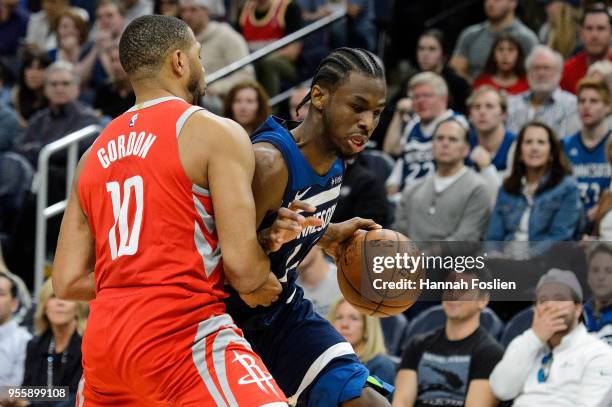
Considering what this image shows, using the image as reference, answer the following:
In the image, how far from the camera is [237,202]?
364 centimetres

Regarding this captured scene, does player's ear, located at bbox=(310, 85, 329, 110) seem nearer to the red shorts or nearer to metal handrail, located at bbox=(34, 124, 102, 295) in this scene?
the red shorts

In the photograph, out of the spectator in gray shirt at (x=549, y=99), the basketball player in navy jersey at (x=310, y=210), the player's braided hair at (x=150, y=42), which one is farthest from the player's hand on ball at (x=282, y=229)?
the spectator in gray shirt at (x=549, y=99)

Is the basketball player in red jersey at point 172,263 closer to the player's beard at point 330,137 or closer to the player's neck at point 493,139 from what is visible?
the player's beard at point 330,137

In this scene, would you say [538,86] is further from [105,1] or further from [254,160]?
[254,160]

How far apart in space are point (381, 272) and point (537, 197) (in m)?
3.57

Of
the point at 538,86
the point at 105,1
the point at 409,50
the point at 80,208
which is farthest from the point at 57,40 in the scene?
the point at 80,208

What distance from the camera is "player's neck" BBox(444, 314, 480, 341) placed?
6805 millimetres

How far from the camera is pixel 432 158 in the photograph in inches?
358

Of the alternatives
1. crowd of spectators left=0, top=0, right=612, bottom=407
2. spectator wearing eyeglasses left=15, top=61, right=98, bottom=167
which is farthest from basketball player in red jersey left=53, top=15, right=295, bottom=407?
spectator wearing eyeglasses left=15, top=61, right=98, bottom=167

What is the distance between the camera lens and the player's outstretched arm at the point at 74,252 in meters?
3.96

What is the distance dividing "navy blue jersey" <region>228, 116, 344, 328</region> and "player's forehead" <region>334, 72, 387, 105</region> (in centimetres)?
27

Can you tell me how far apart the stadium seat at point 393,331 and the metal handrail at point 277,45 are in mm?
3445

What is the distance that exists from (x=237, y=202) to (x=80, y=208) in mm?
658

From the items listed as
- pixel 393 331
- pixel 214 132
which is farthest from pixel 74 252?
pixel 393 331
